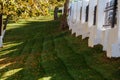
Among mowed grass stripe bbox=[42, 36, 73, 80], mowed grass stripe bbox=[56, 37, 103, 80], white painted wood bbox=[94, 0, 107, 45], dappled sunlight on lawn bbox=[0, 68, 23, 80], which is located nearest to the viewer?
mowed grass stripe bbox=[56, 37, 103, 80]

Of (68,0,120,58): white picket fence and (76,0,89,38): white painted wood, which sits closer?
(68,0,120,58): white picket fence

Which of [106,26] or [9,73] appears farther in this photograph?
[106,26]

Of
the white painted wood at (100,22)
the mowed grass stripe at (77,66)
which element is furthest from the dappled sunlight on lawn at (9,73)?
the white painted wood at (100,22)

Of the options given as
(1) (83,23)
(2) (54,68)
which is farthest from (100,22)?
(1) (83,23)

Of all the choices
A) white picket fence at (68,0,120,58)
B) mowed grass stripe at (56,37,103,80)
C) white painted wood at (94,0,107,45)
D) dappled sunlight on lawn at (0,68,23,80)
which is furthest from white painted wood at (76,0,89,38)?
dappled sunlight on lawn at (0,68,23,80)

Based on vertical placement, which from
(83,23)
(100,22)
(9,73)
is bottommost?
(9,73)

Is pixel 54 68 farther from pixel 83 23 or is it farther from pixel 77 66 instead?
pixel 83 23

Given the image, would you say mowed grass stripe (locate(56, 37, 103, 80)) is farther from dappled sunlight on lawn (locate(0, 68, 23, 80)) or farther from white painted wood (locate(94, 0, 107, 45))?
dappled sunlight on lawn (locate(0, 68, 23, 80))

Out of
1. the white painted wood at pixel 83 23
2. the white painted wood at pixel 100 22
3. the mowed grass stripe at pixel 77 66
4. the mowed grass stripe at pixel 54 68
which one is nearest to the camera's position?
the mowed grass stripe at pixel 77 66

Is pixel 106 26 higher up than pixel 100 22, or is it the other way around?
pixel 100 22

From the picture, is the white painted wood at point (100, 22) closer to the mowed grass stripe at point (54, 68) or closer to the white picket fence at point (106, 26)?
the white picket fence at point (106, 26)

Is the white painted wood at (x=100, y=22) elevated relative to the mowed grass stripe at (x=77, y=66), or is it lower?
elevated

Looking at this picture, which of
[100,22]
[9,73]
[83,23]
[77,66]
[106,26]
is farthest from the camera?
[83,23]

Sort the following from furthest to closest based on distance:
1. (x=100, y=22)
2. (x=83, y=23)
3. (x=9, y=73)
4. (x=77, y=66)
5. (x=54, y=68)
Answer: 1. (x=83, y=23)
2. (x=100, y=22)
3. (x=9, y=73)
4. (x=54, y=68)
5. (x=77, y=66)
